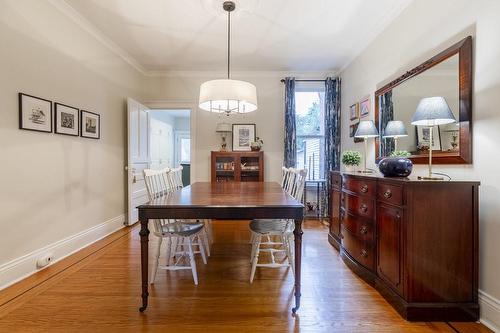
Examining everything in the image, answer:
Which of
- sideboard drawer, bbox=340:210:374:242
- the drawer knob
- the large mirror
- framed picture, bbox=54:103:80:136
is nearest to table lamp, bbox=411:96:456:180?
the large mirror

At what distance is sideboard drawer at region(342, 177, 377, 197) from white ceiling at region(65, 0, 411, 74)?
72.1 inches

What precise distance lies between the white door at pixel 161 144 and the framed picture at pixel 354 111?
464cm

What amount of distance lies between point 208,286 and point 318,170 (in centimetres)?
327

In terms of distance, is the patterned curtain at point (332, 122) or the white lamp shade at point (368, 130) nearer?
the white lamp shade at point (368, 130)

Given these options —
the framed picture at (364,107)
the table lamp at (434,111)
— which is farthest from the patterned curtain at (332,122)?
the table lamp at (434,111)

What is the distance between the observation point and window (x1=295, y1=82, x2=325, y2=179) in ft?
15.8

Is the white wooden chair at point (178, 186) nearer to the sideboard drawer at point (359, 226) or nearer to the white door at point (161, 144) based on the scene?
the sideboard drawer at point (359, 226)

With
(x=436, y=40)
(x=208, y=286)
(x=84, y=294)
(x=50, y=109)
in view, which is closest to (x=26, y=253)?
(x=84, y=294)

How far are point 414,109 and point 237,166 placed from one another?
2.82 metres

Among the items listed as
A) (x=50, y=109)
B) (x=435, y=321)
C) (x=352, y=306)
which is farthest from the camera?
(x=50, y=109)

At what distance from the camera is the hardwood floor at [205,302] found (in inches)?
64.9

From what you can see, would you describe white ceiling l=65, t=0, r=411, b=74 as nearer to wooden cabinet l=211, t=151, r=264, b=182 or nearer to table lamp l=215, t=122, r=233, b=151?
table lamp l=215, t=122, r=233, b=151

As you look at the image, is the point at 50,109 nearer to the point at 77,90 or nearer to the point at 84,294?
the point at 77,90

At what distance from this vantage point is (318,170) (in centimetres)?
480
